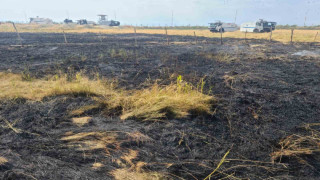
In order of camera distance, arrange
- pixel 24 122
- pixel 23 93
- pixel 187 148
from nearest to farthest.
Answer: pixel 187 148, pixel 24 122, pixel 23 93

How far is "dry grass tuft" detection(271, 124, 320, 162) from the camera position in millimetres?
2418

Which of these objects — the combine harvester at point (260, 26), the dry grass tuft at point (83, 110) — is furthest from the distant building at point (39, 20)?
the dry grass tuft at point (83, 110)

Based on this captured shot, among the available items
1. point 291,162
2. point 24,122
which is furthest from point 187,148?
point 24,122

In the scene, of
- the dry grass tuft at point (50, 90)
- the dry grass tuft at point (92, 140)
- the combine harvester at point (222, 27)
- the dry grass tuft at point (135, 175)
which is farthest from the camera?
the combine harvester at point (222, 27)

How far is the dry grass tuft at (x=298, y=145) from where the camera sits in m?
2.42

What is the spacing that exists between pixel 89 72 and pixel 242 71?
520 cm

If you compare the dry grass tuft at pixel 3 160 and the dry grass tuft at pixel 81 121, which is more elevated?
the dry grass tuft at pixel 81 121

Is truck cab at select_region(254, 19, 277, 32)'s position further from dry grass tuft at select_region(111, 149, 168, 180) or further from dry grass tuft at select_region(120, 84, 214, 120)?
dry grass tuft at select_region(111, 149, 168, 180)

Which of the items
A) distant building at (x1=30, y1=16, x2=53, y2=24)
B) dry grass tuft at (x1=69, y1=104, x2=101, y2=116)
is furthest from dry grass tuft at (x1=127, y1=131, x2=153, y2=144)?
distant building at (x1=30, y1=16, x2=53, y2=24)

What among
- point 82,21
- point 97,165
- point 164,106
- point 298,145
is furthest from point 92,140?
point 82,21

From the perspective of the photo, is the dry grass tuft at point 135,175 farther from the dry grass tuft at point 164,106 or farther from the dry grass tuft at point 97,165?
the dry grass tuft at point 164,106

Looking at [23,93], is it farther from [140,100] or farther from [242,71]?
[242,71]

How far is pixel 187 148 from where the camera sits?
260cm

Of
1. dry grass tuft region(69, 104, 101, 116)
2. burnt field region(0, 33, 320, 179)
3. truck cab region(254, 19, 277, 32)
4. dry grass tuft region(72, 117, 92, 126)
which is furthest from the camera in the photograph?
truck cab region(254, 19, 277, 32)
